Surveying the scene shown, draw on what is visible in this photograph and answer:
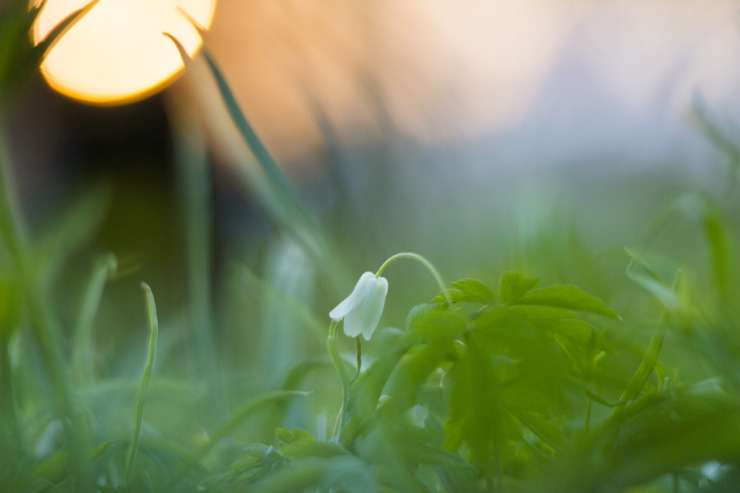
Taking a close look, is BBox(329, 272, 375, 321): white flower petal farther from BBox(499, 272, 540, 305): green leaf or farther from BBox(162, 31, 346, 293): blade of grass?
BBox(162, 31, 346, 293): blade of grass

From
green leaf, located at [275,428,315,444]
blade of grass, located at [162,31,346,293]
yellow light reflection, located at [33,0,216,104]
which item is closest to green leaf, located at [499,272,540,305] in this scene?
green leaf, located at [275,428,315,444]

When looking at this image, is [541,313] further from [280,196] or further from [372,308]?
[280,196]

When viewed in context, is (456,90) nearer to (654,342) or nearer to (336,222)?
(336,222)

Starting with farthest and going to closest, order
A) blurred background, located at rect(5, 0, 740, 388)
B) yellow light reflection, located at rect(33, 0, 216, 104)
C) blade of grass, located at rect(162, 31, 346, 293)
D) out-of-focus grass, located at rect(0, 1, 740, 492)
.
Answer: yellow light reflection, located at rect(33, 0, 216, 104), blurred background, located at rect(5, 0, 740, 388), blade of grass, located at rect(162, 31, 346, 293), out-of-focus grass, located at rect(0, 1, 740, 492)

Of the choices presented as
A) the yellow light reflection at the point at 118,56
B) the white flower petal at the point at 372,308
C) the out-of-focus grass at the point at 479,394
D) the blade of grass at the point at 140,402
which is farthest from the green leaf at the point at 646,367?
the yellow light reflection at the point at 118,56

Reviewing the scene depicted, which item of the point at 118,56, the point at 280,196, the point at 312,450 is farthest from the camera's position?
the point at 118,56

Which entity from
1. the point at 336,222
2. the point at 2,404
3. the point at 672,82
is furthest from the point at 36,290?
the point at 672,82

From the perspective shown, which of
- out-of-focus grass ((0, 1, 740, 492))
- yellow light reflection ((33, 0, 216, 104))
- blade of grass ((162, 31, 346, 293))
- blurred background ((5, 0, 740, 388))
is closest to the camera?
out-of-focus grass ((0, 1, 740, 492))

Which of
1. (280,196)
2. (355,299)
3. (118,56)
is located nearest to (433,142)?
(280,196)
